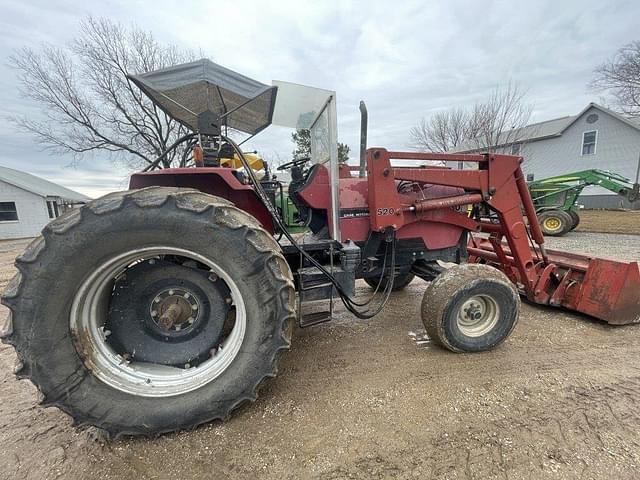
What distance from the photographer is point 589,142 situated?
66.5 feet

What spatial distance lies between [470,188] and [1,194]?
25.2m

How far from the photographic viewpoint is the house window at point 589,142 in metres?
20.0

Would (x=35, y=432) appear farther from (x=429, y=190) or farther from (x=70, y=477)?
(x=429, y=190)

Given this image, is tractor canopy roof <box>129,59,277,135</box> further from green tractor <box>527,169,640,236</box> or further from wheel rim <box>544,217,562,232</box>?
wheel rim <box>544,217,562,232</box>

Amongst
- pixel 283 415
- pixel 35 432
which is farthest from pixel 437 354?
pixel 35 432

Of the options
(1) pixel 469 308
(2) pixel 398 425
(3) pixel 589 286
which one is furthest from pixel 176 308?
(3) pixel 589 286

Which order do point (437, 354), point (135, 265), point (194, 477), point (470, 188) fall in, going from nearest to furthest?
point (194, 477), point (135, 265), point (437, 354), point (470, 188)

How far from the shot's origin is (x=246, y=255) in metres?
1.82

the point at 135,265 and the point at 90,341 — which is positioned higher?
the point at 135,265

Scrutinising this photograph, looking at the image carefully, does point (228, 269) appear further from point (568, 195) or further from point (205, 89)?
point (568, 195)

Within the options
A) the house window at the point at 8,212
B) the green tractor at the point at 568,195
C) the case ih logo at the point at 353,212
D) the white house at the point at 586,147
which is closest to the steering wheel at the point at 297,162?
the case ih logo at the point at 353,212

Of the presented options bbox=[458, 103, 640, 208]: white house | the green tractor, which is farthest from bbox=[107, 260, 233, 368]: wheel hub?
bbox=[458, 103, 640, 208]: white house

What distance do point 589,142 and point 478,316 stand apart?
24787 mm

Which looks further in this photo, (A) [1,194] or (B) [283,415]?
(A) [1,194]
